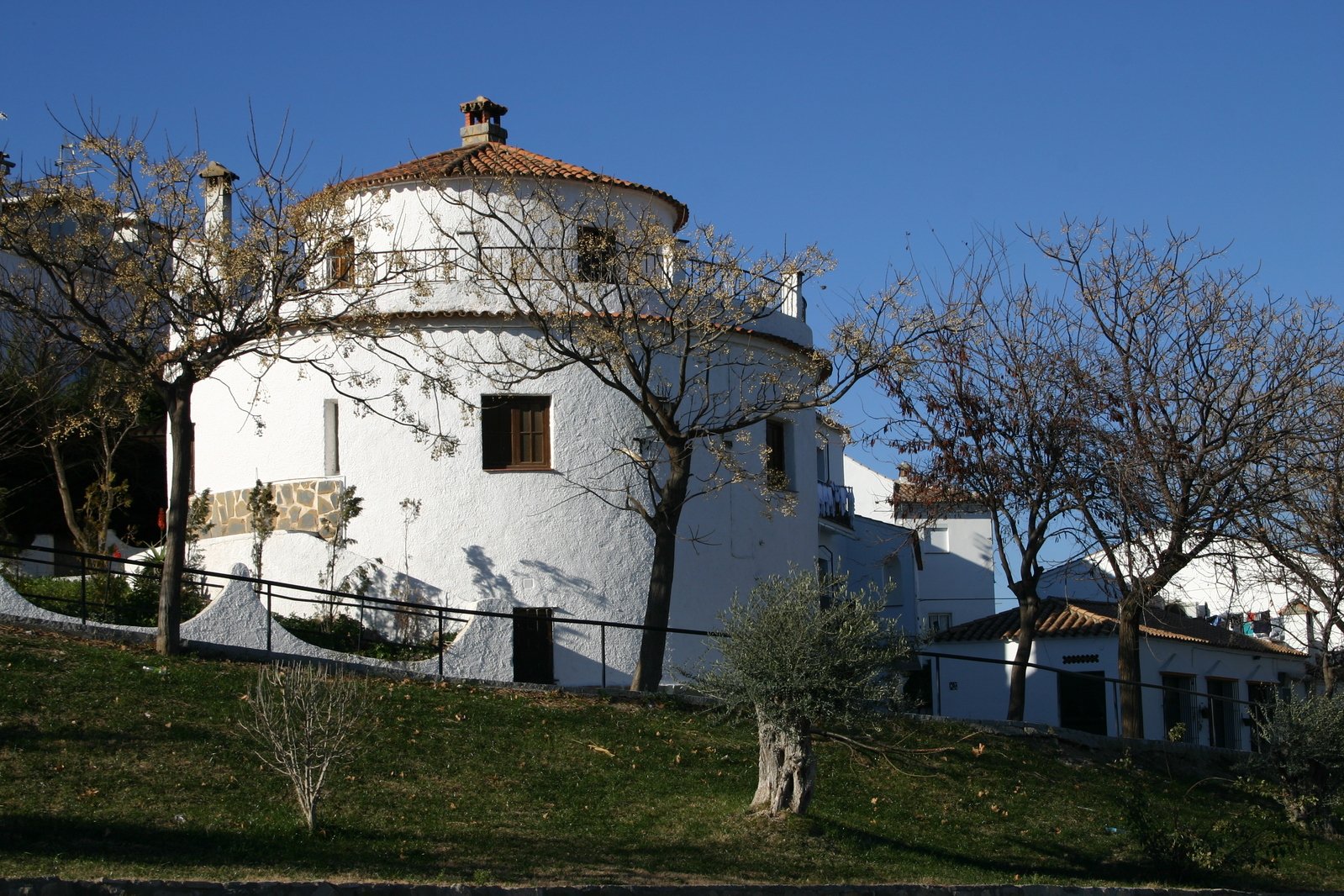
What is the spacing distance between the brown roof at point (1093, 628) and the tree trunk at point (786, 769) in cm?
1939

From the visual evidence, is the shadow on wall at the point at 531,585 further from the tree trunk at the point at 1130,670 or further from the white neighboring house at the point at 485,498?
the tree trunk at the point at 1130,670

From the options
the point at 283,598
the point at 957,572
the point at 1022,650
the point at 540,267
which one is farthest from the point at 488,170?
the point at 957,572

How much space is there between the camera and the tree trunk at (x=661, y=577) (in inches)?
764

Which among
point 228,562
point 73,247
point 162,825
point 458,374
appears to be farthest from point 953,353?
point 162,825

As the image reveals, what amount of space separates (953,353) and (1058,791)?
863 centimetres

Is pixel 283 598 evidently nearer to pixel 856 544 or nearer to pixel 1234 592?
pixel 1234 592

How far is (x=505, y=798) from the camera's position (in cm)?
1385

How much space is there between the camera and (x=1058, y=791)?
17.5m

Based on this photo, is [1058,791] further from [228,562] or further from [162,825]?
[228,562]

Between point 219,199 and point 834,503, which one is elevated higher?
point 219,199

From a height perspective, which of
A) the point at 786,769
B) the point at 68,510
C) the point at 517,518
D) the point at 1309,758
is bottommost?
the point at 1309,758

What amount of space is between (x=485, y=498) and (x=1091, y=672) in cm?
1665

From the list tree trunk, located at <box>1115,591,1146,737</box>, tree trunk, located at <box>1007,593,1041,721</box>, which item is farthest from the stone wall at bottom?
tree trunk, located at <box>1007,593,1041,721</box>

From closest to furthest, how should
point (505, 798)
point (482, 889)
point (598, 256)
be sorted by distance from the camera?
point (482, 889), point (505, 798), point (598, 256)
